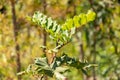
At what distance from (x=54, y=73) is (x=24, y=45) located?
2.59 metres

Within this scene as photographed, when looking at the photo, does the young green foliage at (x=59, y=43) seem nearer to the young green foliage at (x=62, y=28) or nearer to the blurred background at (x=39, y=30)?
the young green foliage at (x=62, y=28)

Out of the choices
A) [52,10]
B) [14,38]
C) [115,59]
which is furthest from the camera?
[115,59]

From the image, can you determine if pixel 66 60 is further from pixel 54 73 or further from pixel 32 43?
pixel 32 43

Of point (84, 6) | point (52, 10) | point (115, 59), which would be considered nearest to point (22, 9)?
point (52, 10)

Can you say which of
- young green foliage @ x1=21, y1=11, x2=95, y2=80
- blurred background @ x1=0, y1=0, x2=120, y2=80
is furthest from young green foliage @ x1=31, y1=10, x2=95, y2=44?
blurred background @ x1=0, y1=0, x2=120, y2=80

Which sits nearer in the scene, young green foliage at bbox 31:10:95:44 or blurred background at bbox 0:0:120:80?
young green foliage at bbox 31:10:95:44

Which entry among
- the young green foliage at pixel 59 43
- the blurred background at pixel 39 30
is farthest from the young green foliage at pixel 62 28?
the blurred background at pixel 39 30

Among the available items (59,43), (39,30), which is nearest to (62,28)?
(59,43)

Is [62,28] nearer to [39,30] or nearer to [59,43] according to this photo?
[59,43]

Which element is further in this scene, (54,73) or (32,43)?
(32,43)

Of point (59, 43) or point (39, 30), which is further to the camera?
point (39, 30)

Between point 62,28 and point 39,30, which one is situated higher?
point 62,28

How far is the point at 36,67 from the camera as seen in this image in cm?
224

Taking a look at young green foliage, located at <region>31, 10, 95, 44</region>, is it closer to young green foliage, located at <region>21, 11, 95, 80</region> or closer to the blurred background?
young green foliage, located at <region>21, 11, 95, 80</region>
